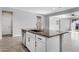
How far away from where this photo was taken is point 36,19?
1418mm

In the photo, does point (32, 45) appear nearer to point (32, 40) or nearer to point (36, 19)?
point (32, 40)

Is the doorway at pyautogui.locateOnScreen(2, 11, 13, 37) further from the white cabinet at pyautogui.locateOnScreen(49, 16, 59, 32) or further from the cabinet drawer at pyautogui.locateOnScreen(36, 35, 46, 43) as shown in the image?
the white cabinet at pyautogui.locateOnScreen(49, 16, 59, 32)

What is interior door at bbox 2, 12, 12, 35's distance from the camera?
1.34 meters

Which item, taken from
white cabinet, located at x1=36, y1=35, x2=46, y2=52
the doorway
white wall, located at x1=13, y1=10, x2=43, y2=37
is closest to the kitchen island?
white cabinet, located at x1=36, y1=35, x2=46, y2=52

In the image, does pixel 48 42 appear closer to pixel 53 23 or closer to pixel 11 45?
pixel 53 23

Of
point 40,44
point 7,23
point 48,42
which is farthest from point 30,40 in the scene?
point 7,23

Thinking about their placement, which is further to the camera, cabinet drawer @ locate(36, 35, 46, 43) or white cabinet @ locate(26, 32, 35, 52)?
white cabinet @ locate(26, 32, 35, 52)

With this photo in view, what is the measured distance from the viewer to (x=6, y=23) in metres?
1.36

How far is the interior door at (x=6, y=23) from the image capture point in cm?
134

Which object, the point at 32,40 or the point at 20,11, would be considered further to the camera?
the point at 32,40

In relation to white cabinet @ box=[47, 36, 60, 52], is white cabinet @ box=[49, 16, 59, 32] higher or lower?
higher

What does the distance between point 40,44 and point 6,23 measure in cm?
65

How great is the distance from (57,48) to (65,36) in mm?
230
